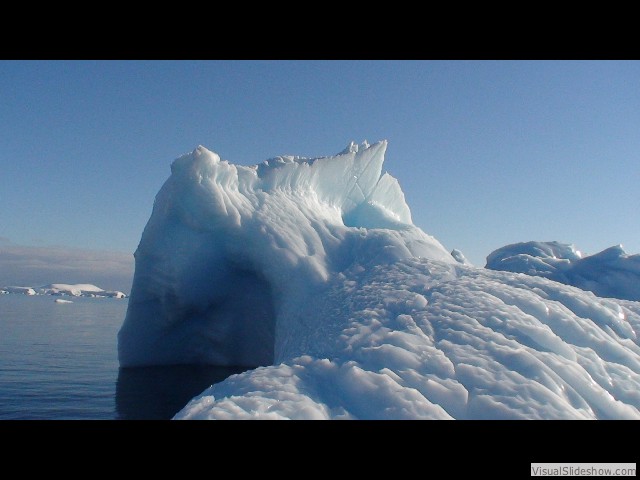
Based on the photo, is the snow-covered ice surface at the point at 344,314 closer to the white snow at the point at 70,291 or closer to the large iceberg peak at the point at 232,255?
the large iceberg peak at the point at 232,255

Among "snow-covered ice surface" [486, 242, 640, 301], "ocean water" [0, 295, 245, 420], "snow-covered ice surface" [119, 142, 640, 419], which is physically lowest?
"ocean water" [0, 295, 245, 420]

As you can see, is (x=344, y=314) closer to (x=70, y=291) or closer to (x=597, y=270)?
(x=597, y=270)

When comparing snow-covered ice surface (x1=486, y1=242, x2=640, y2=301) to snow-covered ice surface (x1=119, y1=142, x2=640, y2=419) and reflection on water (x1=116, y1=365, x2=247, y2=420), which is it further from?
reflection on water (x1=116, y1=365, x2=247, y2=420)

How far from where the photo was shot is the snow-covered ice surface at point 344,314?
11.8ft

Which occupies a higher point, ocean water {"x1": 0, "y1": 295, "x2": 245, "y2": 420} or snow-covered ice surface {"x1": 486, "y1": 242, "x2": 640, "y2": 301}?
snow-covered ice surface {"x1": 486, "y1": 242, "x2": 640, "y2": 301}

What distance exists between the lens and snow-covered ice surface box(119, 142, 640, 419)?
3.60 meters

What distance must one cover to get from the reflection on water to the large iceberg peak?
47 cm

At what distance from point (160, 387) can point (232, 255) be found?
2.69m

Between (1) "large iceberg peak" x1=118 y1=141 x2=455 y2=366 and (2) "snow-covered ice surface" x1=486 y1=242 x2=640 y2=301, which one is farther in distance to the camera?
(2) "snow-covered ice surface" x1=486 y1=242 x2=640 y2=301

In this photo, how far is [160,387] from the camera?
8.10 m

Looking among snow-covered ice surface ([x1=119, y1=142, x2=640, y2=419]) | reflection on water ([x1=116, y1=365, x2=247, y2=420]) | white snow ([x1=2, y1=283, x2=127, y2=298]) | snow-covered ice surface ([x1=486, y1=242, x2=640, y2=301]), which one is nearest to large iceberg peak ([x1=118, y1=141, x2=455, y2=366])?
snow-covered ice surface ([x1=119, y1=142, x2=640, y2=419])
